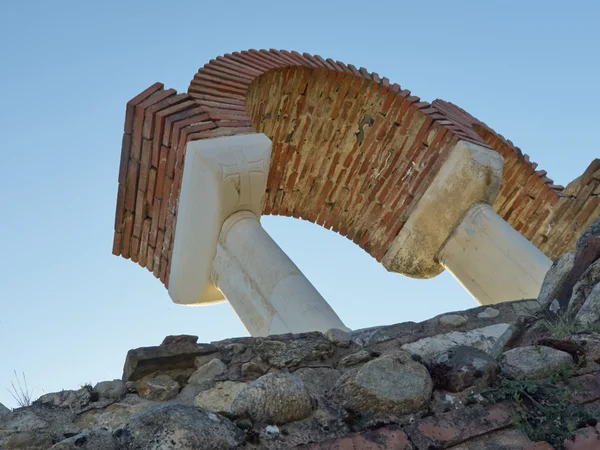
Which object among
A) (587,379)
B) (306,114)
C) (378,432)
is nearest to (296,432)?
(378,432)

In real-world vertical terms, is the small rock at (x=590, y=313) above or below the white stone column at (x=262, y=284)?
below

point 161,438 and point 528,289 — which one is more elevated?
point 528,289

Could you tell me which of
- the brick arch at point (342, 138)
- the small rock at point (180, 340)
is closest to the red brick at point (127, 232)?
the brick arch at point (342, 138)

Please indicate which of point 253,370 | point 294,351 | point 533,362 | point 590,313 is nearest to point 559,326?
point 590,313

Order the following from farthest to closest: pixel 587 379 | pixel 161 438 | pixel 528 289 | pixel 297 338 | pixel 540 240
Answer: pixel 540 240 → pixel 528 289 → pixel 297 338 → pixel 587 379 → pixel 161 438

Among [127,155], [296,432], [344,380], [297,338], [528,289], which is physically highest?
[127,155]

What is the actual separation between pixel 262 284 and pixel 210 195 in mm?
683

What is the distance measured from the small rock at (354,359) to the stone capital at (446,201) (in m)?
2.85

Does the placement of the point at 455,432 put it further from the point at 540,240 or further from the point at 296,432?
the point at 540,240

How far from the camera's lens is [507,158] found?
5867mm

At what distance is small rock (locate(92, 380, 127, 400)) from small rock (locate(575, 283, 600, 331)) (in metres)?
1.38

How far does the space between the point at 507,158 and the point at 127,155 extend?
10.5ft

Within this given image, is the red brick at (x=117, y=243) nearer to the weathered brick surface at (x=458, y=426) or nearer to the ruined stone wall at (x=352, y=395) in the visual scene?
the ruined stone wall at (x=352, y=395)

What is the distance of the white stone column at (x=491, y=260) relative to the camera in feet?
14.2
